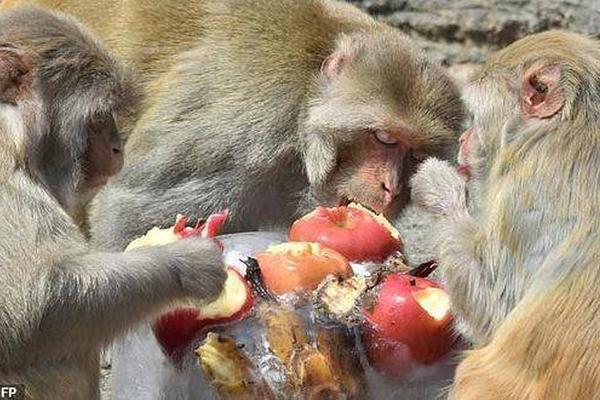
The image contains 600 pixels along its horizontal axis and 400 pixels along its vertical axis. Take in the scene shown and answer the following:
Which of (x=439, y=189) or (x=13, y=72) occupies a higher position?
(x=13, y=72)

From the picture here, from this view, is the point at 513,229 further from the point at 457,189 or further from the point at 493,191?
the point at 457,189

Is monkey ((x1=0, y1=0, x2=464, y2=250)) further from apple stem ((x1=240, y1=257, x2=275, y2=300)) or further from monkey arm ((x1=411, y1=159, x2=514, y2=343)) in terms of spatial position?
apple stem ((x1=240, y1=257, x2=275, y2=300))

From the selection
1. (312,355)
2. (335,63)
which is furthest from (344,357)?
(335,63)

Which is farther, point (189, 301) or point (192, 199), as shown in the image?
point (192, 199)

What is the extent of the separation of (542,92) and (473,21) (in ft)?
19.6

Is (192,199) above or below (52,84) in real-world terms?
below

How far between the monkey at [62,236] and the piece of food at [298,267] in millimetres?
258

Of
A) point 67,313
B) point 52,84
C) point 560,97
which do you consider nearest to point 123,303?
point 67,313

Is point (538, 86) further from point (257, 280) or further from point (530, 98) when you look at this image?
point (257, 280)

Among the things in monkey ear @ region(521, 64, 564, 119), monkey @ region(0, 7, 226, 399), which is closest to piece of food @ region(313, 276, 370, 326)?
monkey @ region(0, 7, 226, 399)

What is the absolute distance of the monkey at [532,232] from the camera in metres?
6.30

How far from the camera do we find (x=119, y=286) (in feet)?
20.4

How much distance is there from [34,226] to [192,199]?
253cm

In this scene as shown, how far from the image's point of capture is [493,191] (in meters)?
6.73
